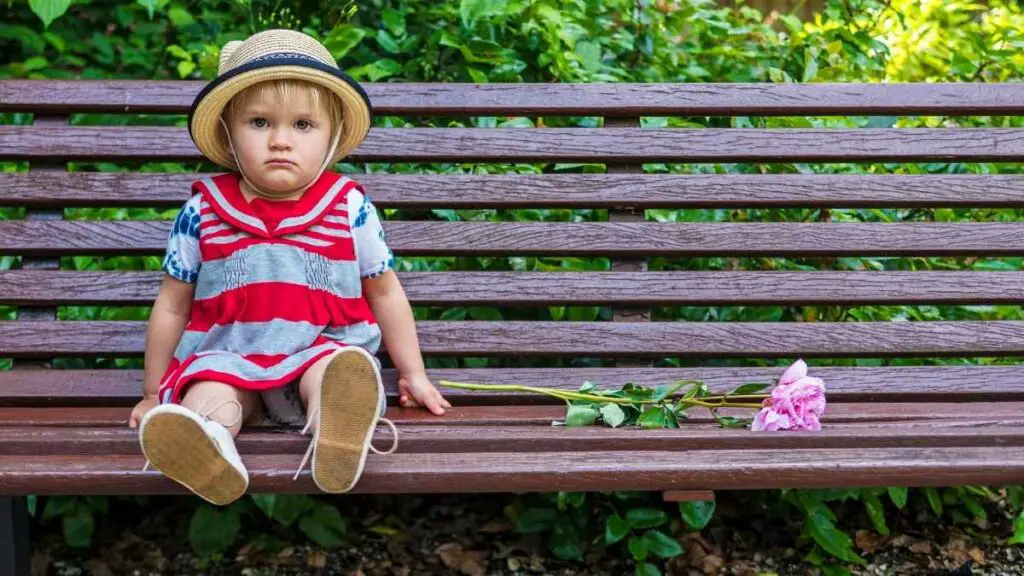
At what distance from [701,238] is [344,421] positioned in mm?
1294

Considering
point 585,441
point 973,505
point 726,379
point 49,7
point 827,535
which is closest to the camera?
point 585,441

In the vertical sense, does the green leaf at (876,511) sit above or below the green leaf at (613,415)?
below

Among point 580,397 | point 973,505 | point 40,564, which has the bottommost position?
point 40,564

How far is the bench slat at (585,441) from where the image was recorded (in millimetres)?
2229

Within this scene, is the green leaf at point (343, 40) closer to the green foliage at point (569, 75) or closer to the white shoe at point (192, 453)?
the green foliage at point (569, 75)

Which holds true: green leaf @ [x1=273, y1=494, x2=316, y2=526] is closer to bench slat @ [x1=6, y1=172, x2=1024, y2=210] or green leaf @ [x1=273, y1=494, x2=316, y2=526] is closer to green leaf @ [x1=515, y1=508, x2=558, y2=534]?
green leaf @ [x1=515, y1=508, x2=558, y2=534]

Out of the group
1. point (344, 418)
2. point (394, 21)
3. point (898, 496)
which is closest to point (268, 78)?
point (344, 418)

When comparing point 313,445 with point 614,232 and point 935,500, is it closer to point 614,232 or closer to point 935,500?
point 614,232

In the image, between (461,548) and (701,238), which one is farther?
(461,548)

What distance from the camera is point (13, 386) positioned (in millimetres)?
2793

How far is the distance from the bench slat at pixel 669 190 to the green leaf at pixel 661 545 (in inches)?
32.9

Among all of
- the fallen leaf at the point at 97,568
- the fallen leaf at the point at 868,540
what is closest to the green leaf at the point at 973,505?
the fallen leaf at the point at 868,540

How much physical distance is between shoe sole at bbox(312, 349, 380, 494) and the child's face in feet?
1.79

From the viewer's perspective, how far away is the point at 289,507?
3.12 m
